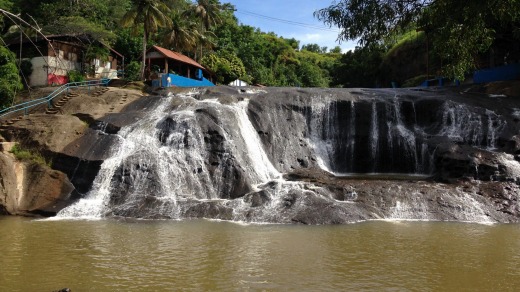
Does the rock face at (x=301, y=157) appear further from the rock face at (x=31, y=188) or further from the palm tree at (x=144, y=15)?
the palm tree at (x=144, y=15)

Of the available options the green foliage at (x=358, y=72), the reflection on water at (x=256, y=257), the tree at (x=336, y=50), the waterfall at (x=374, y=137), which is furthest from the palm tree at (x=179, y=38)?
the tree at (x=336, y=50)

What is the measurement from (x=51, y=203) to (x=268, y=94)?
1243 centimetres

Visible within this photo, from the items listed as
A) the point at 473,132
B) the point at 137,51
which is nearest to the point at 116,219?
the point at 473,132

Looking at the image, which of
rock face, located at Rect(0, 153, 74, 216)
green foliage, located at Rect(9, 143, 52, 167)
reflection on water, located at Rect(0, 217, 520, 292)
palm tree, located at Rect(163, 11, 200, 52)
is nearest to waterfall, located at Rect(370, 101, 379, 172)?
reflection on water, located at Rect(0, 217, 520, 292)

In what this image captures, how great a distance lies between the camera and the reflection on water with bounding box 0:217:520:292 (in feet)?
24.2

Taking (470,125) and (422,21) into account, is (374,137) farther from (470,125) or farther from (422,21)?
(422,21)

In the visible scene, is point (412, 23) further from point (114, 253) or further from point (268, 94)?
point (268, 94)

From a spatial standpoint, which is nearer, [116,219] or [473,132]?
[116,219]

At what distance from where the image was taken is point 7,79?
2759 centimetres

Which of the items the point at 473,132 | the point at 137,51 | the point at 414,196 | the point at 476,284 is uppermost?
the point at 137,51

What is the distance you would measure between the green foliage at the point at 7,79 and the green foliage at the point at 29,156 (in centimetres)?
1024

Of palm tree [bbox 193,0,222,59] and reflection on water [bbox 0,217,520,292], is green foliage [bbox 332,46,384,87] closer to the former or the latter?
palm tree [bbox 193,0,222,59]

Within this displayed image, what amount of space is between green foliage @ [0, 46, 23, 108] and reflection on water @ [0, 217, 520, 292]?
1644 centimetres

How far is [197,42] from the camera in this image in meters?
44.4
